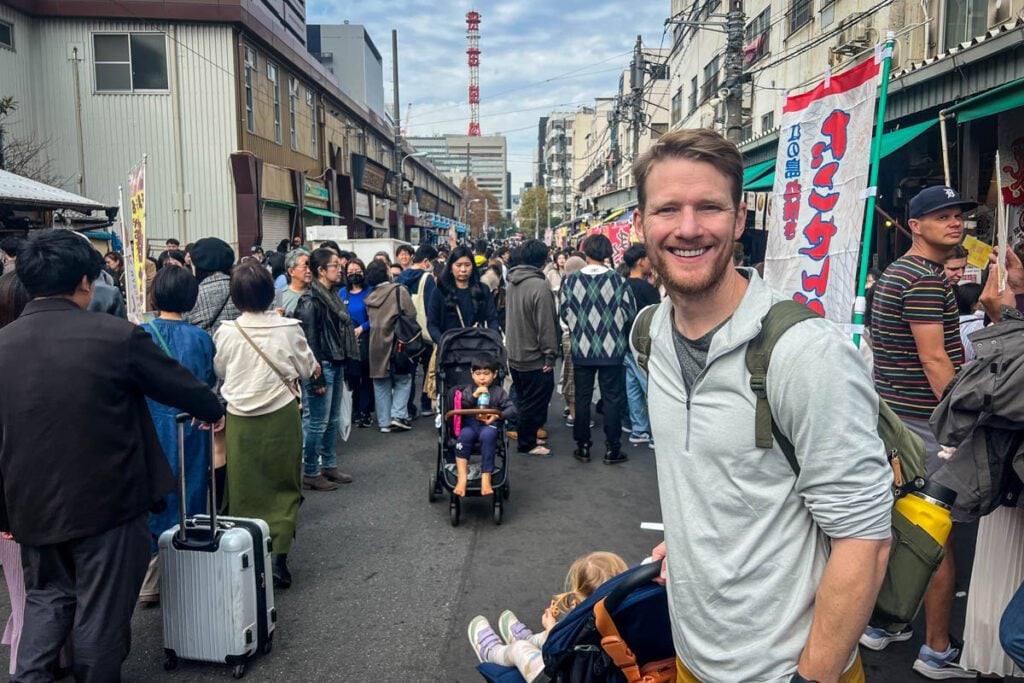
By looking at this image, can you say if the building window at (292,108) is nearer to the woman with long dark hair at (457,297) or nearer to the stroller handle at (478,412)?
the woman with long dark hair at (457,297)

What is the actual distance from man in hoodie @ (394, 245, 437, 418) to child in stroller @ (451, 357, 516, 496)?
188cm

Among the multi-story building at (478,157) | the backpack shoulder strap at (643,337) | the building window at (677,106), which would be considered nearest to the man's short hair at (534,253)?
the backpack shoulder strap at (643,337)

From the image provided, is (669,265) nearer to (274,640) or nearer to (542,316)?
(274,640)

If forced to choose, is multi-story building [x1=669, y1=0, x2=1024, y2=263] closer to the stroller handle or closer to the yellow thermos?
the stroller handle

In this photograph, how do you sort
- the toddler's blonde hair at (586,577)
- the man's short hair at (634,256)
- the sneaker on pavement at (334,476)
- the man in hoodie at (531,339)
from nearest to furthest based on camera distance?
1. the toddler's blonde hair at (586,577)
2. the sneaker on pavement at (334,476)
3. the man in hoodie at (531,339)
4. the man's short hair at (634,256)

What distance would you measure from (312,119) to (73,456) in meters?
27.3

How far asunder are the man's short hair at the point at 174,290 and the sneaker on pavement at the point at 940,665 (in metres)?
4.28

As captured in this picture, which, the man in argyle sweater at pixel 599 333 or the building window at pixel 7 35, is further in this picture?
the building window at pixel 7 35

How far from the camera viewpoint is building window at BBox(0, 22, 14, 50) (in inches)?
712

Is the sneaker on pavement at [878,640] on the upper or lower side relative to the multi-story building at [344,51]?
lower

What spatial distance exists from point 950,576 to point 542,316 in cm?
453

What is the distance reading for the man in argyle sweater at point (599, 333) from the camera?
6906 millimetres

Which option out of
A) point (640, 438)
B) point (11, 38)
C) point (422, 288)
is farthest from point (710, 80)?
point (640, 438)

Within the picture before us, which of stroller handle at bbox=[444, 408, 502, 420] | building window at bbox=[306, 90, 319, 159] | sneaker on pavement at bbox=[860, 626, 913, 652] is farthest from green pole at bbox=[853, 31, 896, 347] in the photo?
building window at bbox=[306, 90, 319, 159]
